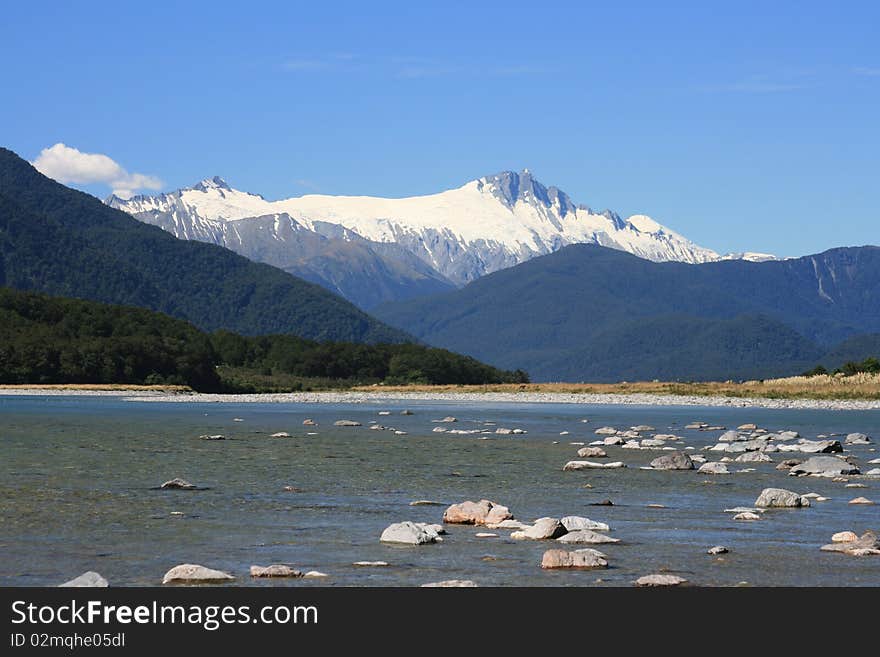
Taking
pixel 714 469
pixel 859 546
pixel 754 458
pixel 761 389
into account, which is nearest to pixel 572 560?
pixel 859 546

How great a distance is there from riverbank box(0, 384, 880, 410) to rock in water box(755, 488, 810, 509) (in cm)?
7217

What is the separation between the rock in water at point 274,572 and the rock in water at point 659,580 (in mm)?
5098

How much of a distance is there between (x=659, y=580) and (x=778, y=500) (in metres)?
11.3

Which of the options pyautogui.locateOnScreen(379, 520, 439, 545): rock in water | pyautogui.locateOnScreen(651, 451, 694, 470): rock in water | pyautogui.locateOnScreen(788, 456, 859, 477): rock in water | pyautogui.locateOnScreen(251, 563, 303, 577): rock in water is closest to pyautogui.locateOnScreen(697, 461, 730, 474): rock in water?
pyautogui.locateOnScreen(651, 451, 694, 470): rock in water

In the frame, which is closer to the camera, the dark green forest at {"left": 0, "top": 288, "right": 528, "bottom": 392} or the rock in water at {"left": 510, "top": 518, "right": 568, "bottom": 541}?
the rock in water at {"left": 510, "top": 518, "right": 568, "bottom": 541}

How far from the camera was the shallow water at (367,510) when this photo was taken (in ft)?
67.1

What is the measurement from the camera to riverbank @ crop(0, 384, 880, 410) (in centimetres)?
10569

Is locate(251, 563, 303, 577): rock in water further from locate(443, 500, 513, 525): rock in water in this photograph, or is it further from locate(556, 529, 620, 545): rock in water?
locate(443, 500, 513, 525): rock in water

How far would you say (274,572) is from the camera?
19.4 metres

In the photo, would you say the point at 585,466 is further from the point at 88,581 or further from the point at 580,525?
the point at 88,581

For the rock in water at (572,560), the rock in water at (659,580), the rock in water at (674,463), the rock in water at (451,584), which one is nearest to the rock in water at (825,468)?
the rock in water at (674,463)
